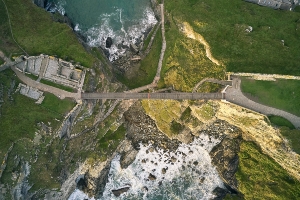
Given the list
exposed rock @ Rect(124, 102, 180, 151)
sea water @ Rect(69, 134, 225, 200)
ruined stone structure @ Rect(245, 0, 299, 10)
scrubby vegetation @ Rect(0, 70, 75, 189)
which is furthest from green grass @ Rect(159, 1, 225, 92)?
scrubby vegetation @ Rect(0, 70, 75, 189)

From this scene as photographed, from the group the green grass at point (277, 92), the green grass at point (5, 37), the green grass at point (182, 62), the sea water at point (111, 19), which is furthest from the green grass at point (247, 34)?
the green grass at point (5, 37)

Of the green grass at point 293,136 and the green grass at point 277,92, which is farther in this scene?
the green grass at point 277,92

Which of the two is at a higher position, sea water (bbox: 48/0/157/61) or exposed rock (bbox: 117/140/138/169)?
sea water (bbox: 48/0/157/61)

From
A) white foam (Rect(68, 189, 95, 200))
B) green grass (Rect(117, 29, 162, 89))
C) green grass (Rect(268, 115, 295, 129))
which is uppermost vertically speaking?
green grass (Rect(117, 29, 162, 89))

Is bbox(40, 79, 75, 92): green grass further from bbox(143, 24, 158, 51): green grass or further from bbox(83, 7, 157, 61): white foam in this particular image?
bbox(143, 24, 158, 51): green grass

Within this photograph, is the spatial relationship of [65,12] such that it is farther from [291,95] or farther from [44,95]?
[291,95]

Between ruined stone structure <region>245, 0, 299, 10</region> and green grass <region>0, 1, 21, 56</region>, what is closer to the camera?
green grass <region>0, 1, 21, 56</region>

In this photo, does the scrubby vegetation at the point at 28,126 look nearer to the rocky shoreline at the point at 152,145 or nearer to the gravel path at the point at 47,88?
the gravel path at the point at 47,88
